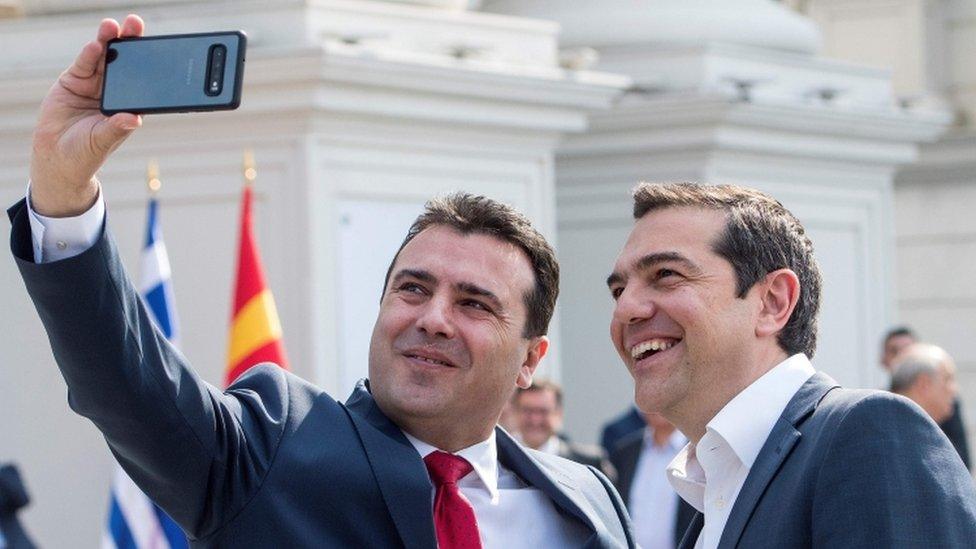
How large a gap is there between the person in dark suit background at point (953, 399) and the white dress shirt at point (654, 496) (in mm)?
1301

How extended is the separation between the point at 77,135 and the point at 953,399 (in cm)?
727

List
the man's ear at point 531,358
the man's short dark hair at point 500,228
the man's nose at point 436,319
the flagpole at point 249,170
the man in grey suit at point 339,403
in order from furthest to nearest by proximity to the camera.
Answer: the flagpole at point 249,170 < the man's ear at point 531,358 < the man's short dark hair at point 500,228 < the man's nose at point 436,319 < the man in grey suit at point 339,403

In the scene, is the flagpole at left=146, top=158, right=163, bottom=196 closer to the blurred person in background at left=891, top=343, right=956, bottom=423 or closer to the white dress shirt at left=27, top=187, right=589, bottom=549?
the blurred person in background at left=891, top=343, right=956, bottom=423

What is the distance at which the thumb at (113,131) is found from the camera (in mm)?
3627

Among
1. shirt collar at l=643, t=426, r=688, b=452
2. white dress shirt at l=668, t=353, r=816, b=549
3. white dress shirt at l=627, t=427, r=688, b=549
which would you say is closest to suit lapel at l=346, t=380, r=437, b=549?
white dress shirt at l=668, t=353, r=816, b=549

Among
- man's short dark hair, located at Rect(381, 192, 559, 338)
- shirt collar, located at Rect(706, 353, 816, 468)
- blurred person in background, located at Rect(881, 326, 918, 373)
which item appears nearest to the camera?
shirt collar, located at Rect(706, 353, 816, 468)

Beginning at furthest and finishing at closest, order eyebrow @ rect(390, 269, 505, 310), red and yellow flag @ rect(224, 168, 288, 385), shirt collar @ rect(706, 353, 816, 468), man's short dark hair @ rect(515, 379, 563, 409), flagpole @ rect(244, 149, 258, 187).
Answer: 1. man's short dark hair @ rect(515, 379, 563, 409)
2. flagpole @ rect(244, 149, 258, 187)
3. red and yellow flag @ rect(224, 168, 288, 385)
4. eyebrow @ rect(390, 269, 505, 310)
5. shirt collar @ rect(706, 353, 816, 468)

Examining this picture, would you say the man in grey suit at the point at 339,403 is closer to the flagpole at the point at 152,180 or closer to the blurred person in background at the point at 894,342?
the flagpole at the point at 152,180

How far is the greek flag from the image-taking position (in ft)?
25.8

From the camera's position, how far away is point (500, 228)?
15.3 feet

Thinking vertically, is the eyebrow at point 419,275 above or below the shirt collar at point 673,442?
above

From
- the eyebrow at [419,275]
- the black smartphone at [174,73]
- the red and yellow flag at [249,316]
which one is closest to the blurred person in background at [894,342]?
the red and yellow flag at [249,316]

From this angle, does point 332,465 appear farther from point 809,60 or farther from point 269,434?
point 809,60

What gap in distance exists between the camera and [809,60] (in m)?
11.2
